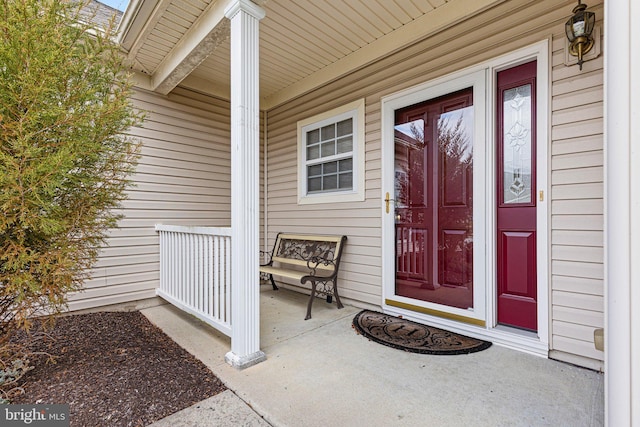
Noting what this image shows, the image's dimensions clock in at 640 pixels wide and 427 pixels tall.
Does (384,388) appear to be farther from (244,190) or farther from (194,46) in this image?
(194,46)

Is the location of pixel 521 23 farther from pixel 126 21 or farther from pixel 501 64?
pixel 126 21

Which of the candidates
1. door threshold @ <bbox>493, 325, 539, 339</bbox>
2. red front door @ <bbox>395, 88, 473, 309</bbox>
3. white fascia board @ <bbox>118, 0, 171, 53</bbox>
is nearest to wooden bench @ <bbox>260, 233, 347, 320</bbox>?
red front door @ <bbox>395, 88, 473, 309</bbox>

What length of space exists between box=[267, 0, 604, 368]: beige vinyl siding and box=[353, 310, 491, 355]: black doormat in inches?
14.9

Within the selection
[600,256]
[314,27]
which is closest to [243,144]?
[314,27]

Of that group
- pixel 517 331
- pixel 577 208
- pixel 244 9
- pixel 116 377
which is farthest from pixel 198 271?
pixel 577 208

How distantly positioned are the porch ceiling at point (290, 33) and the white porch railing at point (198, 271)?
5.72 ft

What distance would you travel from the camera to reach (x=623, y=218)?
30.9 inches

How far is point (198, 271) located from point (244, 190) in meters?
1.14

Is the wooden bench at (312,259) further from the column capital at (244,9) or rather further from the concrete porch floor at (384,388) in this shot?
the column capital at (244,9)

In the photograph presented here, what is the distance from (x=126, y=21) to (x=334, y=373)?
353 cm

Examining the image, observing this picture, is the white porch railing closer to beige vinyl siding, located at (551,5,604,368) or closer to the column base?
the column base

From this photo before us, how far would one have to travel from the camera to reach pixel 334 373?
201 centimetres

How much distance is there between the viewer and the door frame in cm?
Result: 217

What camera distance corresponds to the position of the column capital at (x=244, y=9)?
6.94 feet
